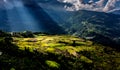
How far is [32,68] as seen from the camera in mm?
185375

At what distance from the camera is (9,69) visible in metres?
164

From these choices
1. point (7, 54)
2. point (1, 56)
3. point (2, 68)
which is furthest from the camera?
point (7, 54)

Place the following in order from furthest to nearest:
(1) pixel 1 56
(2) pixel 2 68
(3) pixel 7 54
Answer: (3) pixel 7 54 → (1) pixel 1 56 → (2) pixel 2 68

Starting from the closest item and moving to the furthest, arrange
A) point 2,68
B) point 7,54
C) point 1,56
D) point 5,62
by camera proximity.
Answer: point 2,68 → point 5,62 → point 1,56 → point 7,54

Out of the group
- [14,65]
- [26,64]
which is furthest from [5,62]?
[26,64]

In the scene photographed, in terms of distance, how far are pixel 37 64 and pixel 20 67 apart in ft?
76.1

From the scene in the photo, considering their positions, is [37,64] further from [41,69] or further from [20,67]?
[20,67]

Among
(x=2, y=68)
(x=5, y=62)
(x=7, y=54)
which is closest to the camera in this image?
(x=2, y=68)

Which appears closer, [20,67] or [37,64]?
[20,67]

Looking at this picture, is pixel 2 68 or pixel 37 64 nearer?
pixel 2 68

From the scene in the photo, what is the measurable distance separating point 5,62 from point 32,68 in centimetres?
2086

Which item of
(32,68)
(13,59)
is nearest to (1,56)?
(13,59)

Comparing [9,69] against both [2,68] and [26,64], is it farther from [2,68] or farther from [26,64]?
[26,64]

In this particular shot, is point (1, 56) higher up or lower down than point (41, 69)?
higher up
